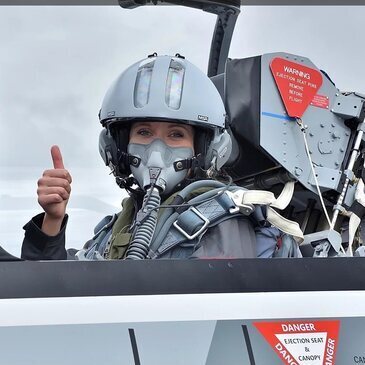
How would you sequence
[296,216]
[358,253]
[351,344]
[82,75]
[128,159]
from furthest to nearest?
[296,216], [358,253], [128,159], [82,75], [351,344]

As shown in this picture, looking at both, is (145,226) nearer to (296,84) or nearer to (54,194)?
(54,194)

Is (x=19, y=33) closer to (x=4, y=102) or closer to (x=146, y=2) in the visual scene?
(x=4, y=102)

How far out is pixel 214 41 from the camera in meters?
2.71

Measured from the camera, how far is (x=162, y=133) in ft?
8.00

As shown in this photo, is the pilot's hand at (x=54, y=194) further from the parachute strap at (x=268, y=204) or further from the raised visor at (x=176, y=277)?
the parachute strap at (x=268, y=204)

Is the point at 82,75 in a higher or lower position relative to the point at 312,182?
lower

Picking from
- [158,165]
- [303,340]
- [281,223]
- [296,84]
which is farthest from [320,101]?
[303,340]

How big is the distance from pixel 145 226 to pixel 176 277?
1.83ft

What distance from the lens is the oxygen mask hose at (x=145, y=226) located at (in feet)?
7.08

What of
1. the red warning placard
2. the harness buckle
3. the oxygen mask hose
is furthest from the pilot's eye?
the red warning placard

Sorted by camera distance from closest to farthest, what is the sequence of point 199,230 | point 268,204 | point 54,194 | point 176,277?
point 176,277
point 54,194
point 199,230
point 268,204

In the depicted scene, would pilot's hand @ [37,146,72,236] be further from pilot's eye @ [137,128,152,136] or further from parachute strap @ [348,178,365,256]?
parachute strap @ [348,178,365,256]

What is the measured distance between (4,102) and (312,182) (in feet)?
4.80

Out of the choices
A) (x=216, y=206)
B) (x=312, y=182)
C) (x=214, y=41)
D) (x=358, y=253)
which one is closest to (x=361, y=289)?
(x=216, y=206)
